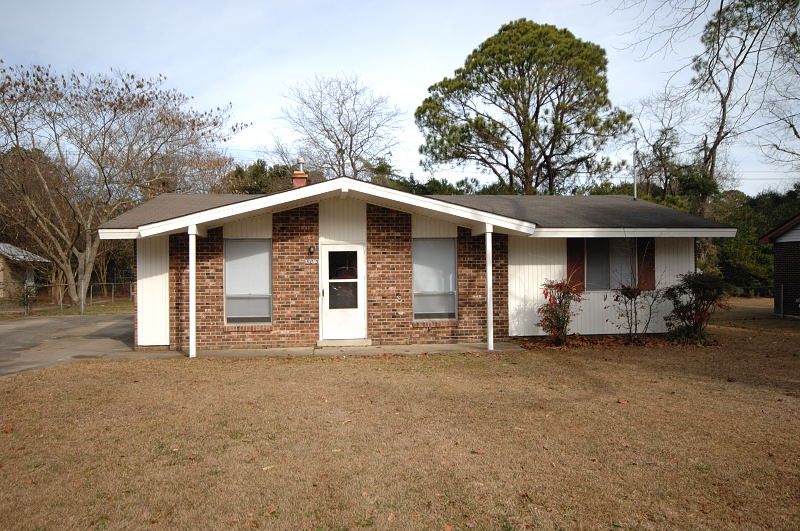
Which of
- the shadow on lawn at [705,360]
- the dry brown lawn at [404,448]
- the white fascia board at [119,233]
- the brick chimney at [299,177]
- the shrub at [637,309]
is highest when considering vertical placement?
the brick chimney at [299,177]

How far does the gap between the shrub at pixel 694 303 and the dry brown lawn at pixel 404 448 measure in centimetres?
245

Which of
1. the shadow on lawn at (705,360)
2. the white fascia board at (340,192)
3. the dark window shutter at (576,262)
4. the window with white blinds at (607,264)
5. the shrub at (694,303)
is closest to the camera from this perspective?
the shadow on lawn at (705,360)

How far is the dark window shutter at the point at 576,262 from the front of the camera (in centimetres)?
1226

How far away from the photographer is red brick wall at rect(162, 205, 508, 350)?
1122cm

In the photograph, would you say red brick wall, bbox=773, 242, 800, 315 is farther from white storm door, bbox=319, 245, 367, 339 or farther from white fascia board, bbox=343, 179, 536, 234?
white storm door, bbox=319, 245, 367, 339

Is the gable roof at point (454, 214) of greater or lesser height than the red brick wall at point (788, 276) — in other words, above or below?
above

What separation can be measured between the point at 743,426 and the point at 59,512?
6146 mm

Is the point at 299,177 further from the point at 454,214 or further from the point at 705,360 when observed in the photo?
the point at 705,360

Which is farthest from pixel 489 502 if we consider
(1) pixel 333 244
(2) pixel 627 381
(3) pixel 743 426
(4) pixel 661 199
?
(4) pixel 661 199

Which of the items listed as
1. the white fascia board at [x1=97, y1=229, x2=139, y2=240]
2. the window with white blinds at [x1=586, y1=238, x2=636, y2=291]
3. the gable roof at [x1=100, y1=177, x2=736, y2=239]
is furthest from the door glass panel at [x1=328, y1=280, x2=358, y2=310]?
the window with white blinds at [x1=586, y1=238, x2=636, y2=291]

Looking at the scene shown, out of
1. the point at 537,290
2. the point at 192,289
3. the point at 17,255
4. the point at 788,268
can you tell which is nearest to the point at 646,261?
the point at 537,290

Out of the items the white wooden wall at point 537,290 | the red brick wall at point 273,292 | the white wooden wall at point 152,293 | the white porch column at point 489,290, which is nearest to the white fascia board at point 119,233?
the white wooden wall at point 152,293

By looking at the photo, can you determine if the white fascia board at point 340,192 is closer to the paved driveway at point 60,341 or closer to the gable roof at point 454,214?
the gable roof at point 454,214

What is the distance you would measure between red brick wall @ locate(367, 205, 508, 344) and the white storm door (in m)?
0.17
